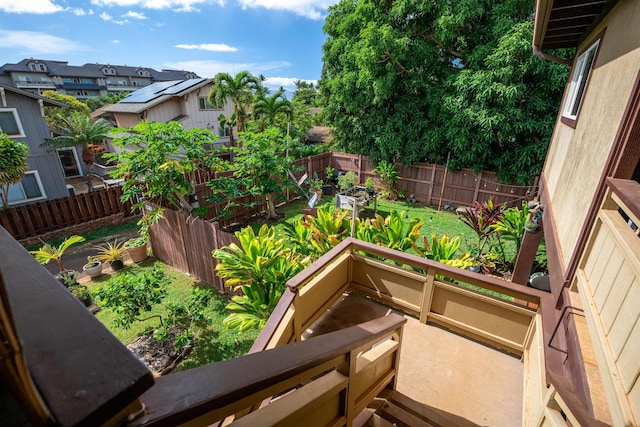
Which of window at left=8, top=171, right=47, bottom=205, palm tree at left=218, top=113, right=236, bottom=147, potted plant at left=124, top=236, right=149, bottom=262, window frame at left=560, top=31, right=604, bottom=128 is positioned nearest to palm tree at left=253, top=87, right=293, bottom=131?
Result: palm tree at left=218, top=113, right=236, bottom=147

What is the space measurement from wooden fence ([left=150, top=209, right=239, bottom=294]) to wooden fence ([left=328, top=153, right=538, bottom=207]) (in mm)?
8491

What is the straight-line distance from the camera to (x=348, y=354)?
5.42 ft

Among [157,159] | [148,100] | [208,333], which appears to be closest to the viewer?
[208,333]

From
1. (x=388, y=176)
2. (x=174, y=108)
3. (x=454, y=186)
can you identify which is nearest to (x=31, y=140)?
(x=174, y=108)

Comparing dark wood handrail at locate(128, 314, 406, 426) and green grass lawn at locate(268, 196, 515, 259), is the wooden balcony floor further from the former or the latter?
green grass lawn at locate(268, 196, 515, 259)

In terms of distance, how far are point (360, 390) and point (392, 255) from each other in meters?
1.94

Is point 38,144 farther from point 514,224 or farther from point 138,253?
point 514,224

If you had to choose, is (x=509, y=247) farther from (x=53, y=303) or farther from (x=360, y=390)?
(x=53, y=303)

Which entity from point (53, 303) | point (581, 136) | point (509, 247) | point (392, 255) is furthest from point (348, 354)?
point (509, 247)

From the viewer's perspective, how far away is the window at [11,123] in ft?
34.8

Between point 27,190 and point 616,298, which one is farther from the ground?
point 616,298

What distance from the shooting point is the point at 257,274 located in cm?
445

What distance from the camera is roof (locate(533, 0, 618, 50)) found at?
3.88 m

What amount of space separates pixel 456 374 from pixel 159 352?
437 cm
